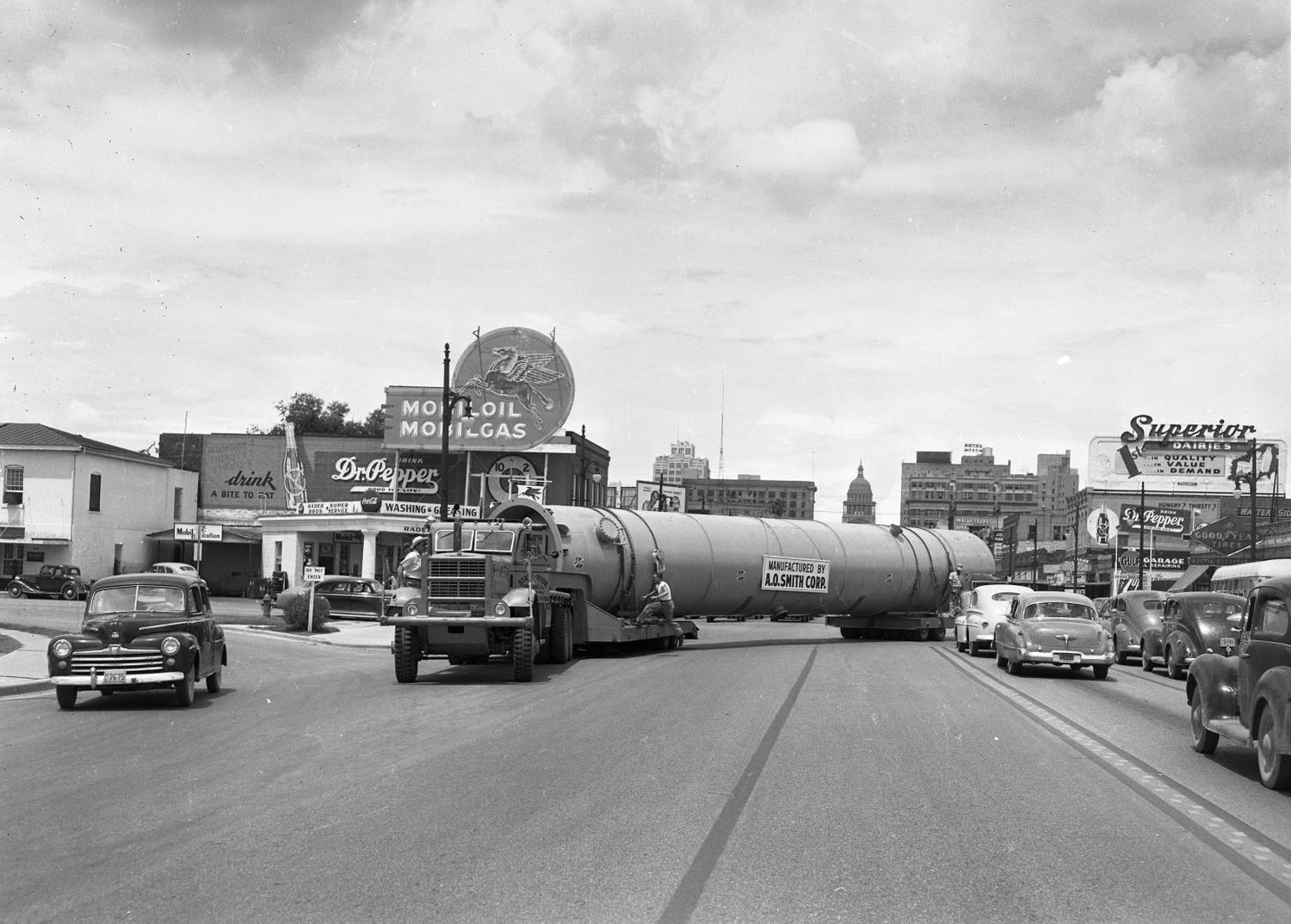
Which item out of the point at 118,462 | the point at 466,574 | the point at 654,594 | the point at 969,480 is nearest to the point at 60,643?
the point at 466,574

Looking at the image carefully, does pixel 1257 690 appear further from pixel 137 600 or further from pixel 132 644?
pixel 137 600

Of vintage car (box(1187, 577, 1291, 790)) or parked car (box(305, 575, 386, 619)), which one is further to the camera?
parked car (box(305, 575, 386, 619))

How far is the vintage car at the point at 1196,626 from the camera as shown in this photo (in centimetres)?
2264

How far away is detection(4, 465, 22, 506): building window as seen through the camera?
56594 mm

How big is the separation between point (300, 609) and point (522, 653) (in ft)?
54.0

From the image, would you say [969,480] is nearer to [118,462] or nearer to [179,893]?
[118,462]

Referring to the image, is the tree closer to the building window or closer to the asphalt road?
the building window

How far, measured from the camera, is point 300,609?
34281mm

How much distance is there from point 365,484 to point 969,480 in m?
126

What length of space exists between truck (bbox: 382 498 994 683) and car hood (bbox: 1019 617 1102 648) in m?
8.64

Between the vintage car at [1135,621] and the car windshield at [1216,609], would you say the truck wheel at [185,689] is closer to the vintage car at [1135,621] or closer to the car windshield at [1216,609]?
the car windshield at [1216,609]

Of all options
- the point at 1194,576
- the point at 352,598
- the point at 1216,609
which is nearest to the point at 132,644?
the point at 1216,609

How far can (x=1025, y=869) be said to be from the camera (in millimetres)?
7121

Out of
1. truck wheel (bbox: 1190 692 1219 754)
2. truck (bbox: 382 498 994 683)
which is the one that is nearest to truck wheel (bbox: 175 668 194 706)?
truck (bbox: 382 498 994 683)
